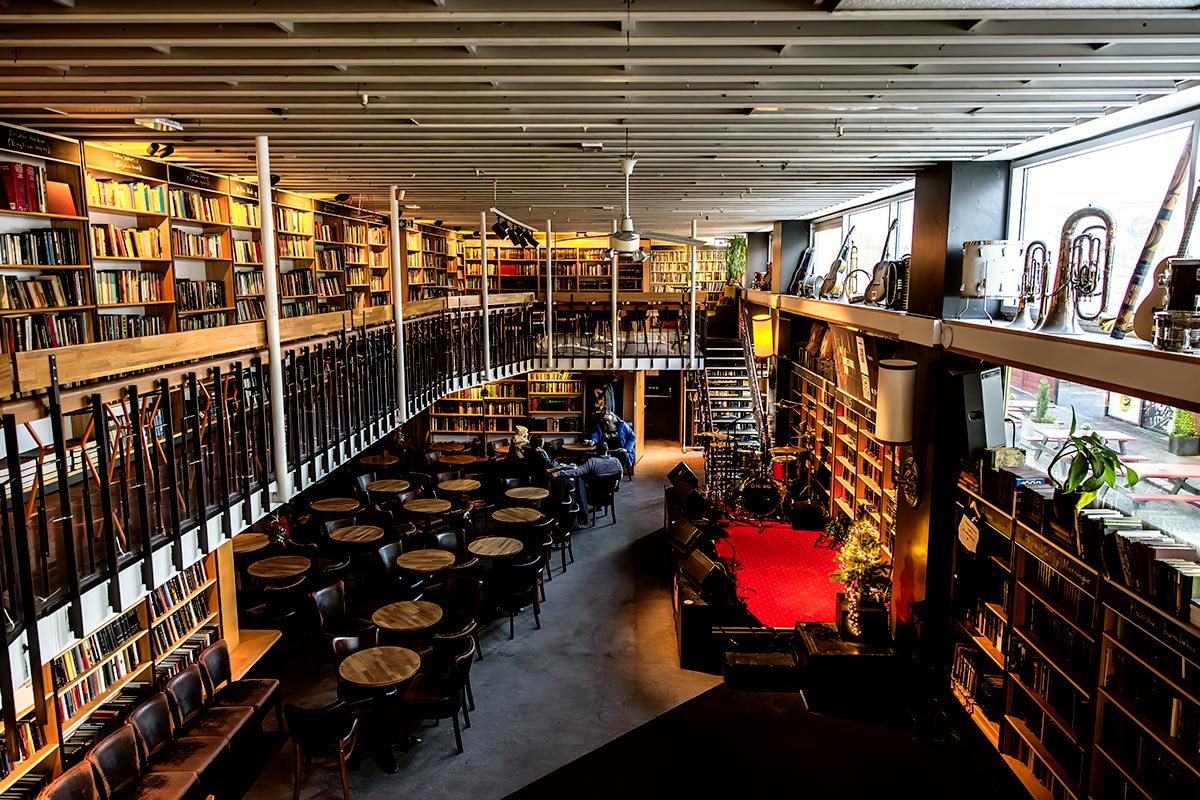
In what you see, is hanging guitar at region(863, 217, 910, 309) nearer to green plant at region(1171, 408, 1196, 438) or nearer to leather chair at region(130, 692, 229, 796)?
green plant at region(1171, 408, 1196, 438)

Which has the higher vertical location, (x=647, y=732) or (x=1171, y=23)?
(x=1171, y=23)

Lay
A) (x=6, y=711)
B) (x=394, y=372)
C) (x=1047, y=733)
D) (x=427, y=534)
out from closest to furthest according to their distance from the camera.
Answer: (x=6, y=711)
(x=1047, y=733)
(x=394, y=372)
(x=427, y=534)

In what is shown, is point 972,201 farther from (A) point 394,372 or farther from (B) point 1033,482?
(A) point 394,372

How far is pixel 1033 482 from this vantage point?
18.1ft

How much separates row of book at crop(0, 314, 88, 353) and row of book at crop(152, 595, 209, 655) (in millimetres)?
2483

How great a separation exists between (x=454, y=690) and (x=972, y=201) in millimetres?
6223

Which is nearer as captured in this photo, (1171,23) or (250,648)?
(1171,23)

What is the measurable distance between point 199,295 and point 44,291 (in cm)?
Result: 217

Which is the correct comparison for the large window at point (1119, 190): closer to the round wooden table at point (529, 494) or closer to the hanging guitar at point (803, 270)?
the hanging guitar at point (803, 270)

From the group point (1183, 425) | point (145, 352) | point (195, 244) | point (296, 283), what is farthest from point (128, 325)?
point (1183, 425)

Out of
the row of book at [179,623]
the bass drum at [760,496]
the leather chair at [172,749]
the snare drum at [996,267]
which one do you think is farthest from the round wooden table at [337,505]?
the snare drum at [996,267]

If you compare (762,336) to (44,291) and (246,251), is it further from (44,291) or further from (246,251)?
(44,291)

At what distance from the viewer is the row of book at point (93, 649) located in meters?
5.31

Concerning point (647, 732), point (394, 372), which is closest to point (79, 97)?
point (394, 372)
